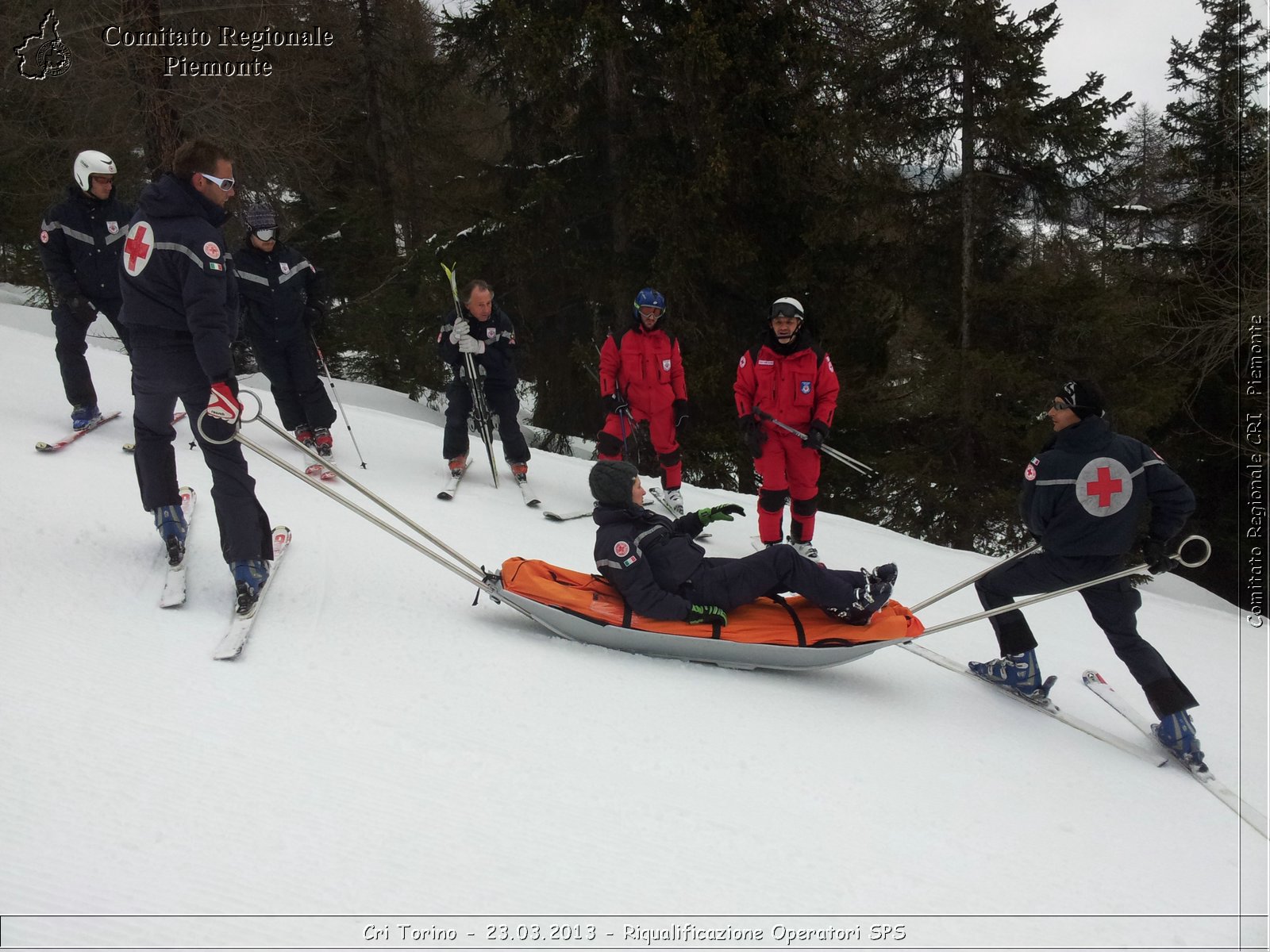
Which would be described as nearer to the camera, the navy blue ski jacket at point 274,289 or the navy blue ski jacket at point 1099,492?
the navy blue ski jacket at point 1099,492

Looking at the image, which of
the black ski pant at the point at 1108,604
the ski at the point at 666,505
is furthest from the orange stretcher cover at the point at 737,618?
the ski at the point at 666,505

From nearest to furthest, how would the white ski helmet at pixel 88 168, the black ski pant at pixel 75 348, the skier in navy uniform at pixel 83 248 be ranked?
the white ski helmet at pixel 88 168 < the skier in navy uniform at pixel 83 248 < the black ski pant at pixel 75 348

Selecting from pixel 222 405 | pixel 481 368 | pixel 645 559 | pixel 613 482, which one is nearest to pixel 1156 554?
pixel 645 559

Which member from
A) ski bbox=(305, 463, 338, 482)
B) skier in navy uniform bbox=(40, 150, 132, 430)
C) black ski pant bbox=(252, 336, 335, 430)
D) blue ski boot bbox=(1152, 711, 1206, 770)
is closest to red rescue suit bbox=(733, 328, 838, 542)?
blue ski boot bbox=(1152, 711, 1206, 770)

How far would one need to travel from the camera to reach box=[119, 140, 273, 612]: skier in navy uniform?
140 inches

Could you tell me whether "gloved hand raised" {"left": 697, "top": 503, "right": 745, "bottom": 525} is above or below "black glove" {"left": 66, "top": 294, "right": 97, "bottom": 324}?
below

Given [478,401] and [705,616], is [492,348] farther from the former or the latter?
[705,616]

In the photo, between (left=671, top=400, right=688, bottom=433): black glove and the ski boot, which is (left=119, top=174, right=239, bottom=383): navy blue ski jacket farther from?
the ski boot

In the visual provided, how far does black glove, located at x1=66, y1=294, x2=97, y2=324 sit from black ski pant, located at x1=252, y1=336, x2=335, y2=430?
1.13 metres

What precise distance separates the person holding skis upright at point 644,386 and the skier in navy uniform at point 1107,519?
329cm

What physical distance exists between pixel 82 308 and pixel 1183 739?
24.9 feet

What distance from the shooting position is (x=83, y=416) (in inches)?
258

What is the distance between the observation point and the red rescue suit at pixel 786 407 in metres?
5.90

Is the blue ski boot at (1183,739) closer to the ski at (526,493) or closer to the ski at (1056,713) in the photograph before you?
the ski at (1056,713)
